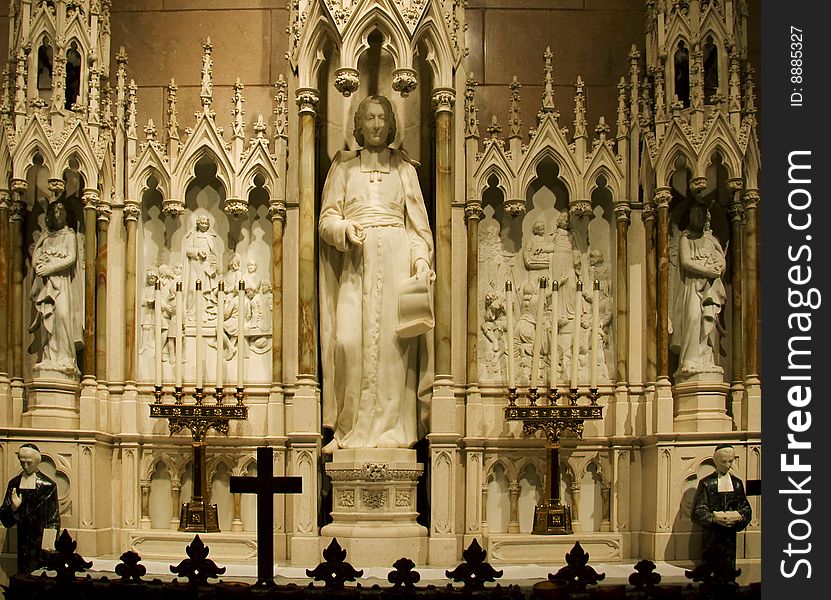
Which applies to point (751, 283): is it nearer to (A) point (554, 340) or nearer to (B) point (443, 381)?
(A) point (554, 340)

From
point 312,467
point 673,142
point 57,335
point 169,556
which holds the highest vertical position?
point 673,142

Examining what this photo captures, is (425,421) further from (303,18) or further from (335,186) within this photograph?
(303,18)

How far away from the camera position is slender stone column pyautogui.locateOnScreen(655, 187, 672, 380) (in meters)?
9.28

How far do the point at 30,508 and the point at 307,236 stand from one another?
285cm

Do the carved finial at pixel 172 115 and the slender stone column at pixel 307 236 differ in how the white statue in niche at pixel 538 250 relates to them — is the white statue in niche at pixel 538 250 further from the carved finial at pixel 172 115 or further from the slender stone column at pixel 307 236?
the carved finial at pixel 172 115

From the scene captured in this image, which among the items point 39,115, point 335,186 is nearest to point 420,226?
point 335,186

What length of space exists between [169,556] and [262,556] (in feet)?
8.41

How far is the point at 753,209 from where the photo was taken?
933cm

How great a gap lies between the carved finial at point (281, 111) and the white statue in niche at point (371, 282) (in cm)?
58

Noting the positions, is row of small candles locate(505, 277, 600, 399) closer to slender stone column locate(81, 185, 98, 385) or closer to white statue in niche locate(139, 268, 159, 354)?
white statue in niche locate(139, 268, 159, 354)

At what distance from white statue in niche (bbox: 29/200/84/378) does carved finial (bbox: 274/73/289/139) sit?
6.02 ft

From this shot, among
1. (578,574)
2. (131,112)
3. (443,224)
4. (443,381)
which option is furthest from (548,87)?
(578,574)

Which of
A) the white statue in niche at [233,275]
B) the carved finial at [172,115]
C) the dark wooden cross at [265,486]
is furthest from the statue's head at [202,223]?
the dark wooden cross at [265,486]

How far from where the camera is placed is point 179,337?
9.30m
